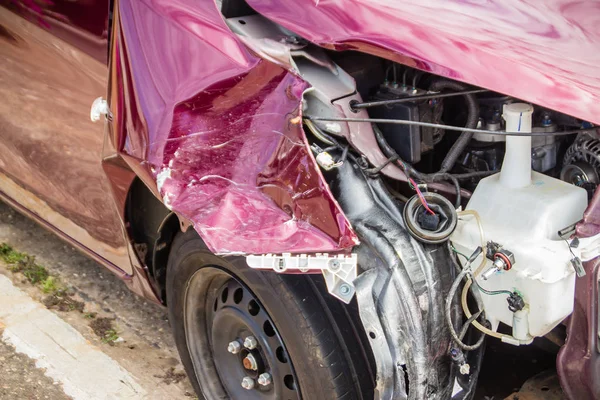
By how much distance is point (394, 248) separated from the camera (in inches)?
71.3

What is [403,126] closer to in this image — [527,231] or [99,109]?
[527,231]

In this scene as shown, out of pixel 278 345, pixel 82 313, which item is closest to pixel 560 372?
pixel 278 345

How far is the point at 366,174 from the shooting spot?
75.3 inches

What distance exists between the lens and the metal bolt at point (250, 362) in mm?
2252

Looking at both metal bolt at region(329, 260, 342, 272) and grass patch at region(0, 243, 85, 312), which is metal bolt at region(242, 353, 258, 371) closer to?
metal bolt at region(329, 260, 342, 272)

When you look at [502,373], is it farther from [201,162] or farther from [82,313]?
[82,313]

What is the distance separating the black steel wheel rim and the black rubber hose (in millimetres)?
683

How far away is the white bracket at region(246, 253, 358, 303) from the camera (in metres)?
1.78

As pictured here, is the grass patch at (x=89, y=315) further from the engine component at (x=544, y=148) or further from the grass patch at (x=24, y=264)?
the engine component at (x=544, y=148)

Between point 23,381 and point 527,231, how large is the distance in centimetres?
195

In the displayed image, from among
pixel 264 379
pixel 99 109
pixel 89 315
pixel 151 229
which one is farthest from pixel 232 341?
pixel 89 315

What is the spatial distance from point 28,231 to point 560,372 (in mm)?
2799

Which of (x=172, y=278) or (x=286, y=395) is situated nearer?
(x=286, y=395)

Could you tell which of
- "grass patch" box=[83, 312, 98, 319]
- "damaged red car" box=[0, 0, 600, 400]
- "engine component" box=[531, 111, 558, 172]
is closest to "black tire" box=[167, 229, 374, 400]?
"damaged red car" box=[0, 0, 600, 400]
